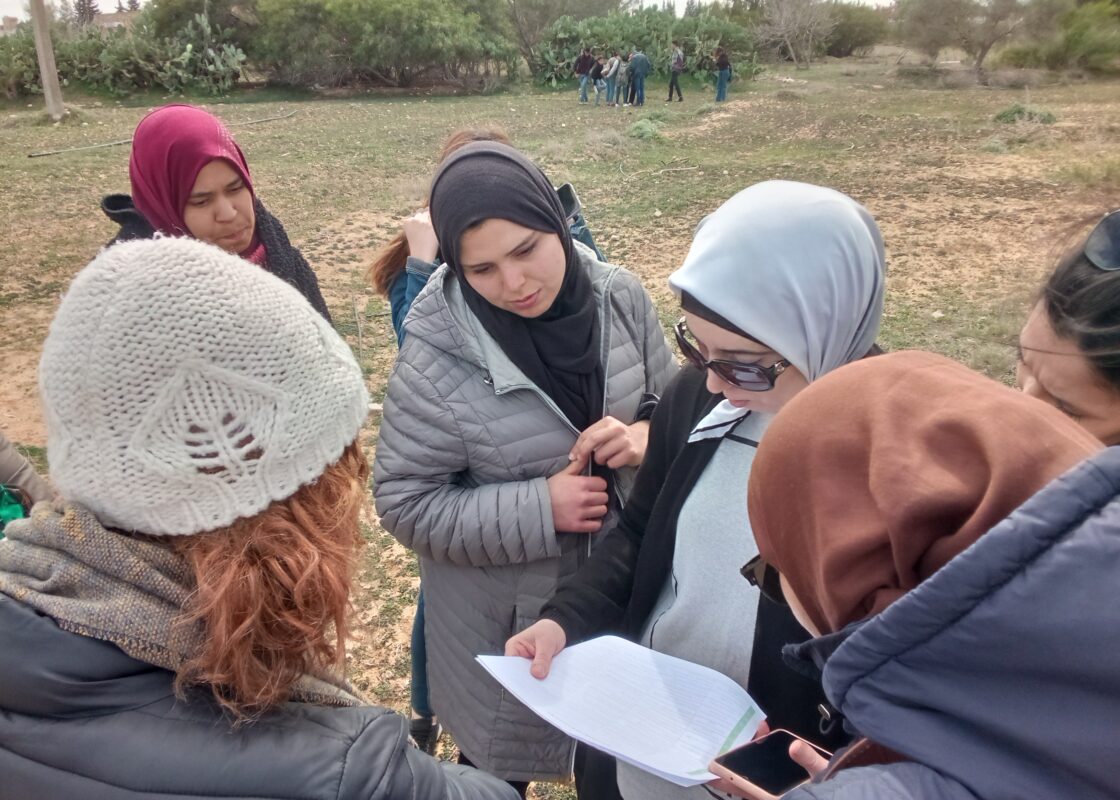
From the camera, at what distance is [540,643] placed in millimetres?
1479

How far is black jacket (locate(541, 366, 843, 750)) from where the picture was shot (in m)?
1.29

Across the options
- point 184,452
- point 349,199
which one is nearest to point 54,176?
point 349,199

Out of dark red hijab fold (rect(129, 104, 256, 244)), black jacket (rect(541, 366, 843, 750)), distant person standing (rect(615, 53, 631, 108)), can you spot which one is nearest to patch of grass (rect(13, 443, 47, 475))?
dark red hijab fold (rect(129, 104, 256, 244))

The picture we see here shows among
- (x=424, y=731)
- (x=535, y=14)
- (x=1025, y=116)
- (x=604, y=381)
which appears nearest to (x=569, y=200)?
(x=604, y=381)

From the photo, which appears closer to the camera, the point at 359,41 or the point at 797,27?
the point at 359,41

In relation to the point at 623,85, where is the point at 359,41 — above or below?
above

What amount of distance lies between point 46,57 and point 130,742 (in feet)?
65.6

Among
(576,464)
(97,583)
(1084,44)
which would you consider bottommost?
(576,464)

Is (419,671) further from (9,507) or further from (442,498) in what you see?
(9,507)

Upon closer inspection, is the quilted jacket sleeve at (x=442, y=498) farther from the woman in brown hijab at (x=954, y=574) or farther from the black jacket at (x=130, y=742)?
the woman in brown hijab at (x=954, y=574)

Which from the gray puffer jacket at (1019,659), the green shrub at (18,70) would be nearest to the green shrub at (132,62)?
the green shrub at (18,70)

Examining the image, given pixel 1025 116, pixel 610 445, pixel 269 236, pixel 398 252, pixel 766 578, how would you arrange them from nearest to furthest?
A: pixel 766 578 < pixel 610 445 < pixel 269 236 < pixel 398 252 < pixel 1025 116

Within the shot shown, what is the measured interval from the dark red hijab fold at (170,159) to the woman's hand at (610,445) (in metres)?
1.55

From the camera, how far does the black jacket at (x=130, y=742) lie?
0.80m
